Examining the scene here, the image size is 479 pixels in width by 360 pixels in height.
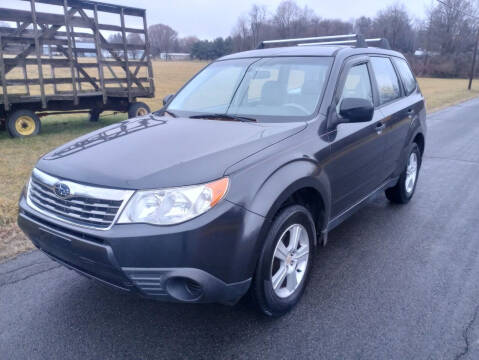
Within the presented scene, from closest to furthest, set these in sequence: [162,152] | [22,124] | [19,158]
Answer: [162,152]
[19,158]
[22,124]

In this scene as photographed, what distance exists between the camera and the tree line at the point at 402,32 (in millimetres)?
56375

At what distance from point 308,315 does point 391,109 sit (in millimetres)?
2415

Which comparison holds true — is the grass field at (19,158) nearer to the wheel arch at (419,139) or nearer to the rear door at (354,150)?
the rear door at (354,150)

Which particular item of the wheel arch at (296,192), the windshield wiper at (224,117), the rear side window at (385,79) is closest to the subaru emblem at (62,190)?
the wheel arch at (296,192)

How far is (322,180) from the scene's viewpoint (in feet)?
9.74

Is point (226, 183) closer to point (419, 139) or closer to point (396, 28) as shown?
point (419, 139)

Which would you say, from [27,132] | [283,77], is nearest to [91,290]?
[283,77]

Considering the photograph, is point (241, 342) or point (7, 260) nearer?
point (241, 342)

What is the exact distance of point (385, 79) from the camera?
170 inches

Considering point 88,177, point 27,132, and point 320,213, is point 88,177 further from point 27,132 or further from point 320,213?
point 27,132

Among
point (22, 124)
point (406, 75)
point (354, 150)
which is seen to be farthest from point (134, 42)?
point (354, 150)

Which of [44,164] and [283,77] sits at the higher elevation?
[283,77]

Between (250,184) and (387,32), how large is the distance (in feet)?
247

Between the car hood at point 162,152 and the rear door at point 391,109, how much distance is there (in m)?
1.51
